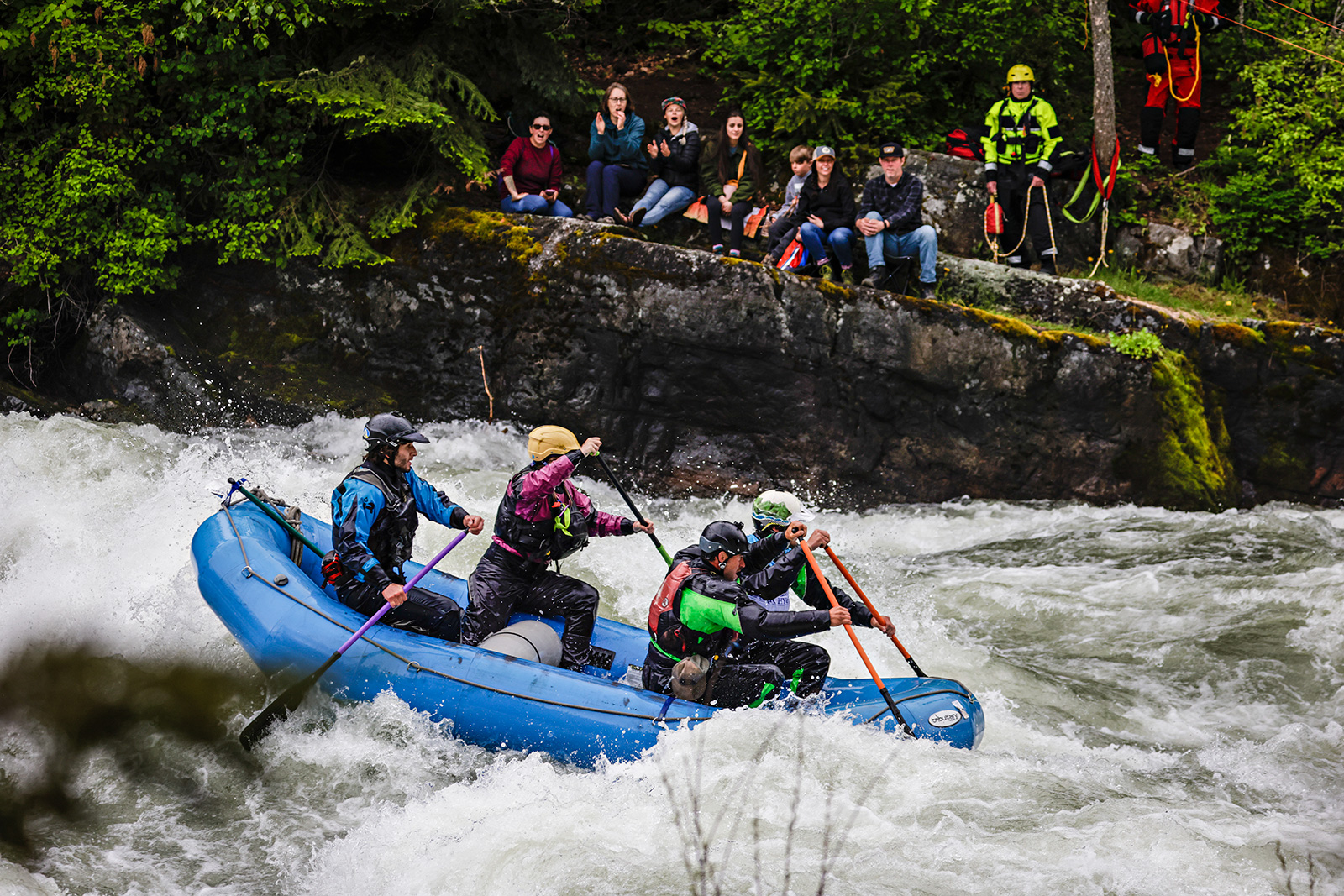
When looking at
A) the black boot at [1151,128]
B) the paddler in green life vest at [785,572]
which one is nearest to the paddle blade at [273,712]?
the paddler in green life vest at [785,572]

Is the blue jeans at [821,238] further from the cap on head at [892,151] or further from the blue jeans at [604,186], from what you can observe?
the blue jeans at [604,186]

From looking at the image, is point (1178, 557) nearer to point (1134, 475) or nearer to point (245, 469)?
point (1134, 475)

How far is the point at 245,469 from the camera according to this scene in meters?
8.30

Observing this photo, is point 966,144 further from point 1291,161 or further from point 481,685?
point 481,685

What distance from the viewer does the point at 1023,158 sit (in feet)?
30.0

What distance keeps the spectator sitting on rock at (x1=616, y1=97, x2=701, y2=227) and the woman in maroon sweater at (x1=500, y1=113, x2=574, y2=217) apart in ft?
2.07

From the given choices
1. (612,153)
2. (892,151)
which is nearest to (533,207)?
(612,153)

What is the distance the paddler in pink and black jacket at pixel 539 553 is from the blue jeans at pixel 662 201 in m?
4.22

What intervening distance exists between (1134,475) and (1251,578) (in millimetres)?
1475

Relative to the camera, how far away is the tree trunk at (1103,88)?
946cm

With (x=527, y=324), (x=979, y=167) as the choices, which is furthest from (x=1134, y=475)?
(x=527, y=324)

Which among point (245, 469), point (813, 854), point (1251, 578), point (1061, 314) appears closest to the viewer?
point (813, 854)

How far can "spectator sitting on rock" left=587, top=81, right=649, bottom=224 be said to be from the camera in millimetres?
9039

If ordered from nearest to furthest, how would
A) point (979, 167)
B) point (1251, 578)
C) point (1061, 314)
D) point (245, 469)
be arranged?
point (1251, 578) → point (245, 469) → point (1061, 314) → point (979, 167)
